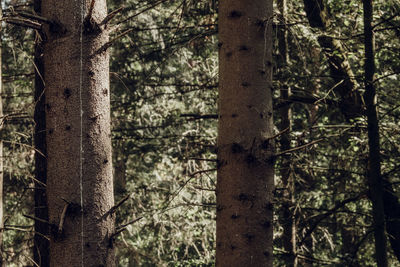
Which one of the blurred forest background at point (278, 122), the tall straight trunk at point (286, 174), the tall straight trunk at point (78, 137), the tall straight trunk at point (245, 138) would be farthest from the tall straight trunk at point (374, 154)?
the tall straight trunk at point (78, 137)

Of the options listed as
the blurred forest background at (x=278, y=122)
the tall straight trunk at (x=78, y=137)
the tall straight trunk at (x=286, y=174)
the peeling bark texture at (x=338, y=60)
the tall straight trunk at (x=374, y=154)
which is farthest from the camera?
the tall straight trunk at (x=286, y=174)

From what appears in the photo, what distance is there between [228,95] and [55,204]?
1.36 meters

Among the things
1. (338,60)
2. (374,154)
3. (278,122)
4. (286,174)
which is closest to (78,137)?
(374,154)

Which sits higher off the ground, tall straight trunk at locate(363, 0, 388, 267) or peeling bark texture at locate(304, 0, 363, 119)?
peeling bark texture at locate(304, 0, 363, 119)

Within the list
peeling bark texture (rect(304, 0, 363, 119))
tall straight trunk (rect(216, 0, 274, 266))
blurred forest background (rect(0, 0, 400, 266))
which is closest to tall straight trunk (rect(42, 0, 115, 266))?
blurred forest background (rect(0, 0, 400, 266))

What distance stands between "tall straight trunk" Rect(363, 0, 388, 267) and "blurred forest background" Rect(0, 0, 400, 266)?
13cm

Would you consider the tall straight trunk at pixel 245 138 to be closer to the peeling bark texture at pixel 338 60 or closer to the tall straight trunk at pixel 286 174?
the peeling bark texture at pixel 338 60

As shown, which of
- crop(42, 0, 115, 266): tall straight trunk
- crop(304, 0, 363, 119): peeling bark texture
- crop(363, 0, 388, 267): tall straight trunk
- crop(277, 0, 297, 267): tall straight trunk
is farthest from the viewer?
crop(277, 0, 297, 267): tall straight trunk

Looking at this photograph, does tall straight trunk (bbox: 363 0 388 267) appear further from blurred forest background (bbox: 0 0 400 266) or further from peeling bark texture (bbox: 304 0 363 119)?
peeling bark texture (bbox: 304 0 363 119)

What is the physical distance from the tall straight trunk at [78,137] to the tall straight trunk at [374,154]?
286 cm

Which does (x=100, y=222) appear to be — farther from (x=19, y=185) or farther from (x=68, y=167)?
(x=19, y=185)

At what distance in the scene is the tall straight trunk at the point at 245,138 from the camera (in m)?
3.43

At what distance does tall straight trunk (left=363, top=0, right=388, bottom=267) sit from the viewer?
16.4 ft

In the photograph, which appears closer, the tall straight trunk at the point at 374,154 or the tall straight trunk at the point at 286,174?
the tall straight trunk at the point at 374,154
